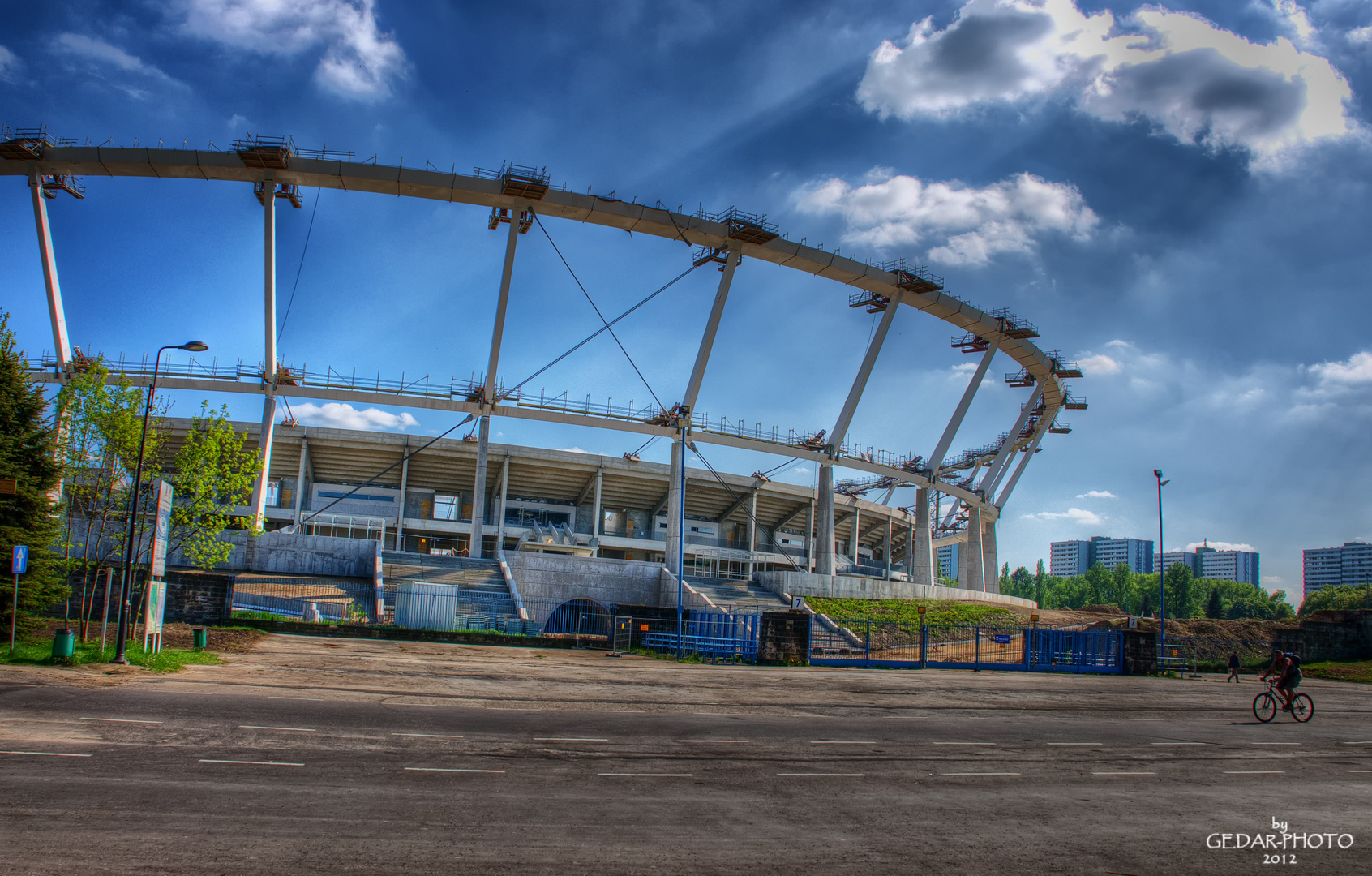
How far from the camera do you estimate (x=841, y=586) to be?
42.3m

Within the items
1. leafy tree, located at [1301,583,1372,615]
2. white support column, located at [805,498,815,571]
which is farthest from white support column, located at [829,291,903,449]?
leafy tree, located at [1301,583,1372,615]

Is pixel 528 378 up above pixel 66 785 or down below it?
above

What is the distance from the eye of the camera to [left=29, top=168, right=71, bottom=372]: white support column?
35.4m

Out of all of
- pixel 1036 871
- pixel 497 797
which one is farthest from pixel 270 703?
pixel 1036 871

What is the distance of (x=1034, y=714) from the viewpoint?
14656mm

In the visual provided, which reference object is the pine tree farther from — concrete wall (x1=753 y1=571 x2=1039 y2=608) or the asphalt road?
concrete wall (x1=753 y1=571 x2=1039 y2=608)

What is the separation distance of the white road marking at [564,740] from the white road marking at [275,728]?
111 inches

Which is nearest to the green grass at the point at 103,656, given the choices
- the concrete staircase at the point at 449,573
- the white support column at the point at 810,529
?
the concrete staircase at the point at 449,573

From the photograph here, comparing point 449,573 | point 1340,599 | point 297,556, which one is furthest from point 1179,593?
point 297,556

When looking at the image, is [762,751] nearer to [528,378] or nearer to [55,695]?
[55,695]

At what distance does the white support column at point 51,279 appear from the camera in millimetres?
35406

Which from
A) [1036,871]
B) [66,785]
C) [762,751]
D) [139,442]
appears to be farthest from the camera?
[139,442]

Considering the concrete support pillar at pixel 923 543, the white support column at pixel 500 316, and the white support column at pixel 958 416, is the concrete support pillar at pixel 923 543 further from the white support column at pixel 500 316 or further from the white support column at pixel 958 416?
the white support column at pixel 500 316

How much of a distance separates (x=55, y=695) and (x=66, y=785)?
563cm
